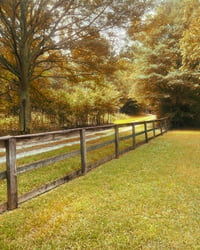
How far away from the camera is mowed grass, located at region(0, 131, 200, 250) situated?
2.00m

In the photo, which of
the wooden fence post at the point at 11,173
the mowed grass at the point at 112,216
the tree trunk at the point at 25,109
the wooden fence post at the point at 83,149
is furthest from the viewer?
the tree trunk at the point at 25,109

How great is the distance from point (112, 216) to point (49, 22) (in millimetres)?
7421

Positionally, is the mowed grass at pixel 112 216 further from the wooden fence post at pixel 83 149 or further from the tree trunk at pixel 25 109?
the tree trunk at pixel 25 109

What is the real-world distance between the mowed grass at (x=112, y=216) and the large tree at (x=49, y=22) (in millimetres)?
5757

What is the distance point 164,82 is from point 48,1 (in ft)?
37.7

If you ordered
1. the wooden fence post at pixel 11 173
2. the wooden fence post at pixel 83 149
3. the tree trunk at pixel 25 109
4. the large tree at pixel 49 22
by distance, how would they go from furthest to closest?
the tree trunk at pixel 25 109
the large tree at pixel 49 22
the wooden fence post at pixel 83 149
the wooden fence post at pixel 11 173

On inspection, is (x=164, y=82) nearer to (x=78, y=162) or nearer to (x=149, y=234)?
(x=78, y=162)

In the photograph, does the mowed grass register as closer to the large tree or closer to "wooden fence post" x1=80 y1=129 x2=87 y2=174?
"wooden fence post" x1=80 y1=129 x2=87 y2=174

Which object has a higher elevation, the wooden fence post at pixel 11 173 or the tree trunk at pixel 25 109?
the tree trunk at pixel 25 109

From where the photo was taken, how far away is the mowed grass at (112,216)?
Result: 6.55 feet

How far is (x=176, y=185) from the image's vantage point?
11.8 feet

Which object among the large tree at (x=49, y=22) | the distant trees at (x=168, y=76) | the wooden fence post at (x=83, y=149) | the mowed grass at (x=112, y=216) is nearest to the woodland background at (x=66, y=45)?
the large tree at (x=49, y=22)

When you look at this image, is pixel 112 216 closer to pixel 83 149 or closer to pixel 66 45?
pixel 83 149

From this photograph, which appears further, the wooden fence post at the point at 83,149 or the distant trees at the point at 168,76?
the distant trees at the point at 168,76
